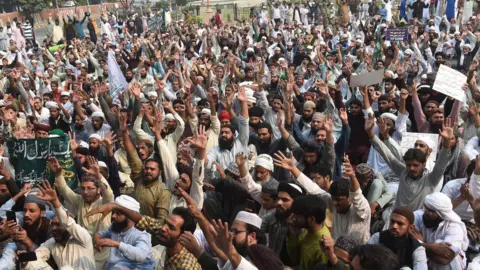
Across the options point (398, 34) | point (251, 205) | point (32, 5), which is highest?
point (251, 205)

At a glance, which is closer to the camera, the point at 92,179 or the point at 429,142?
the point at 92,179

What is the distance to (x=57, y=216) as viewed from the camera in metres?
3.88

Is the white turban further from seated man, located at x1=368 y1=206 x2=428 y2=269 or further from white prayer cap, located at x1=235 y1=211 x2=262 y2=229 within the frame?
white prayer cap, located at x1=235 y1=211 x2=262 y2=229

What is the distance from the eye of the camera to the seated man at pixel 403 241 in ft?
10.7

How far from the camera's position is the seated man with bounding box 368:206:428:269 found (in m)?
3.27

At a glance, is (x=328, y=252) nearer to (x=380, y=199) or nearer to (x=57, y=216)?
(x=380, y=199)

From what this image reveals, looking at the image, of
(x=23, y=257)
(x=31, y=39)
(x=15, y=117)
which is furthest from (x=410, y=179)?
(x=31, y=39)

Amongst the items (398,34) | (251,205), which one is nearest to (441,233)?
(251,205)

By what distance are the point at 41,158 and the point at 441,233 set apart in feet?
12.0

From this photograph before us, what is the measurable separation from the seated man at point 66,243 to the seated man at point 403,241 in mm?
1911

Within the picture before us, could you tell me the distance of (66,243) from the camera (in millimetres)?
3932

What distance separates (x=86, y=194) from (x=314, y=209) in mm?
1862

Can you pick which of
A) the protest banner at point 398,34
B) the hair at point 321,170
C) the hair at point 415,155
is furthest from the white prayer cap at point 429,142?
the protest banner at point 398,34

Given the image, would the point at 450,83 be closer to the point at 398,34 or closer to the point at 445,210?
the point at 445,210
